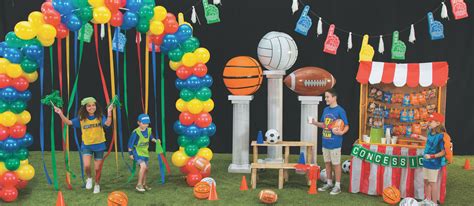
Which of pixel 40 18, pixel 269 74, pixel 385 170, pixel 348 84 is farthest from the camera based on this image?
pixel 348 84

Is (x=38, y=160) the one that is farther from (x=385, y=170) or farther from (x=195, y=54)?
(x=385, y=170)

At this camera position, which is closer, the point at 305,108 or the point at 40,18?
the point at 40,18

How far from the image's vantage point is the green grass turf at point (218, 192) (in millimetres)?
4500

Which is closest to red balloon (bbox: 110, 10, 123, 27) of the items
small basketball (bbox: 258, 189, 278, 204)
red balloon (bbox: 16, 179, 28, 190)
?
red balloon (bbox: 16, 179, 28, 190)

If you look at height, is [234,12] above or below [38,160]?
above

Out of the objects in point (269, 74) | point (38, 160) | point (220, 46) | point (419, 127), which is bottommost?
point (38, 160)

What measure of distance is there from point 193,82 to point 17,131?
1878 mm

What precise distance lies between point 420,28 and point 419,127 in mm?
2705

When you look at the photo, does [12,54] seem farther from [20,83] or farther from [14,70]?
[20,83]

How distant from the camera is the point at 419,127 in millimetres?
4793

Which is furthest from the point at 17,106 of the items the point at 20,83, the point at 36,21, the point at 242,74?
the point at 242,74

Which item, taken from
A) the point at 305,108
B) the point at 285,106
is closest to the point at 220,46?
the point at 285,106

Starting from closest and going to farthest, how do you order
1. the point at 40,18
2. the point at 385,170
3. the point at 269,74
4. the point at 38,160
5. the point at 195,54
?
the point at 40,18, the point at 385,170, the point at 195,54, the point at 269,74, the point at 38,160

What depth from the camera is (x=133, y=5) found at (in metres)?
4.68
